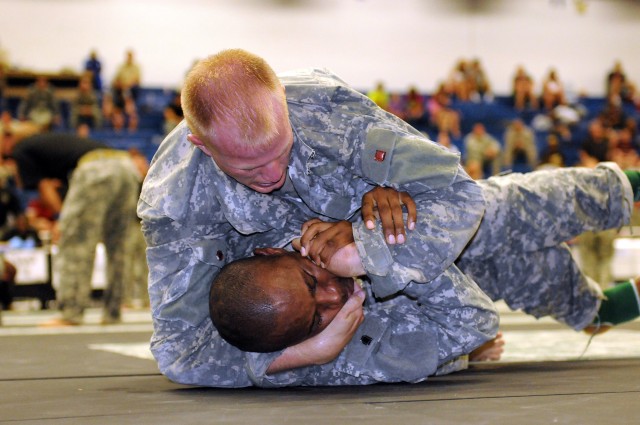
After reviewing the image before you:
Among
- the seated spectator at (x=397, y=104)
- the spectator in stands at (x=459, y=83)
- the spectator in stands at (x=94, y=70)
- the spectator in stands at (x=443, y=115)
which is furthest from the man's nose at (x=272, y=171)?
the spectator in stands at (x=459, y=83)

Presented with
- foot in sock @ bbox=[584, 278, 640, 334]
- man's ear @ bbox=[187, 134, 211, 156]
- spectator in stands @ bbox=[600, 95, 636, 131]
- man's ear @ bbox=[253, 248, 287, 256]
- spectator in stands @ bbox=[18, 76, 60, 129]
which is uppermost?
man's ear @ bbox=[187, 134, 211, 156]

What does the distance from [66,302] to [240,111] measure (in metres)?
3.68

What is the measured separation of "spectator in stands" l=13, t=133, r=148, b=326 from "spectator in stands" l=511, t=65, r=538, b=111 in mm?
10270

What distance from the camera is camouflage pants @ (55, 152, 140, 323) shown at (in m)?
5.30

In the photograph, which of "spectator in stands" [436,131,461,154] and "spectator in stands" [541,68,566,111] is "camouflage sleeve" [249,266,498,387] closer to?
"spectator in stands" [436,131,461,154]

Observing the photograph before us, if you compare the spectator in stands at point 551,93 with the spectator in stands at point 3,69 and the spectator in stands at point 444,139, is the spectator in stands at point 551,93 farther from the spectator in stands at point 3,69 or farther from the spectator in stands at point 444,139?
the spectator in stands at point 3,69

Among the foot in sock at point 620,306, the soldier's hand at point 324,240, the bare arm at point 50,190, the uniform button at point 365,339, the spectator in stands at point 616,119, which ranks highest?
the soldier's hand at point 324,240

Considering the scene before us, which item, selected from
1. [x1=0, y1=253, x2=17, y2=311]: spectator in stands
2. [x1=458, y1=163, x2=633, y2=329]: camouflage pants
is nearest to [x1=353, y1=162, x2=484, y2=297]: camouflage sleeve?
[x1=458, y1=163, x2=633, y2=329]: camouflage pants

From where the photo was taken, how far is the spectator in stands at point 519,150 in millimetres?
12602

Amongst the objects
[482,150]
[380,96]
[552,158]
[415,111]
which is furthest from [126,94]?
[552,158]

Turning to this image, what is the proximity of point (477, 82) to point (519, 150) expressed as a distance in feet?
8.33

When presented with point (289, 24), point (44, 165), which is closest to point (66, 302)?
point (44, 165)

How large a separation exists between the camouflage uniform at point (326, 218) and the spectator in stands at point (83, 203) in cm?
298

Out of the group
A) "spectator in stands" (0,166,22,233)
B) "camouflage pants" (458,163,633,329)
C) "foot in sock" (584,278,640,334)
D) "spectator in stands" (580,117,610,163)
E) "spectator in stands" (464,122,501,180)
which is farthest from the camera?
"spectator in stands" (464,122,501,180)
